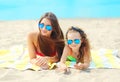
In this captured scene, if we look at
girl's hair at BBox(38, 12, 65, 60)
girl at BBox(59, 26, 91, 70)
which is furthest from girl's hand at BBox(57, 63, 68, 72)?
girl's hair at BBox(38, 12, 65, 60)

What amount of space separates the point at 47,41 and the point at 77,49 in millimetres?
387

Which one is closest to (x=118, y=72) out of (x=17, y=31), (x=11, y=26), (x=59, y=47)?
(x=59, y=47)

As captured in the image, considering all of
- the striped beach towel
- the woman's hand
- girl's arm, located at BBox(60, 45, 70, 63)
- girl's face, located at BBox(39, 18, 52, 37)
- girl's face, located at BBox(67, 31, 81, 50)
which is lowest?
the striped beach towel

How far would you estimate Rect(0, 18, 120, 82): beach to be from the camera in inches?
132

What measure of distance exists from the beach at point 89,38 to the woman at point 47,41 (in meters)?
0.37

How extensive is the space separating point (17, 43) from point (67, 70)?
2352mm

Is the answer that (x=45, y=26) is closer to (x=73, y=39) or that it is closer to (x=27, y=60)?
(x=73, y=39)

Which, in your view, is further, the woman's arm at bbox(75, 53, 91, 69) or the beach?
the woman's arm at bbox(75, 53, 91, 69)

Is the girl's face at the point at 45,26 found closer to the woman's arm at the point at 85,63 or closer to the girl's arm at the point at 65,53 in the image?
the girl's arm at the point at 65,53

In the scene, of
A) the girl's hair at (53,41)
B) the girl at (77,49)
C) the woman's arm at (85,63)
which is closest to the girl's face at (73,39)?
the girl at (77,49)

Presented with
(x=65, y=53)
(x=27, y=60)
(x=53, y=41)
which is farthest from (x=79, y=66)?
(x=27, y=60)

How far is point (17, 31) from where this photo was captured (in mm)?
7430

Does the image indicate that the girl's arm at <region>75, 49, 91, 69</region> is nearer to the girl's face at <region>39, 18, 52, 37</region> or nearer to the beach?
the beach

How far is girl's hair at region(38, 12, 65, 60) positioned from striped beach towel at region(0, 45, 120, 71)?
0.25 metres
